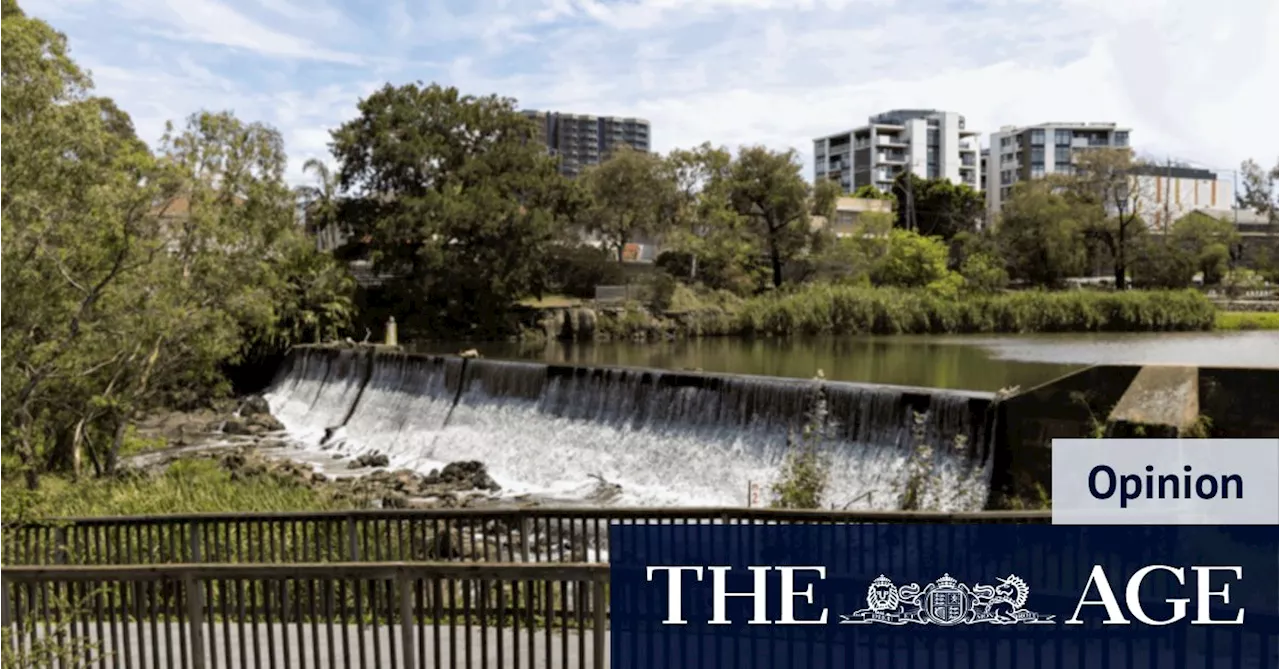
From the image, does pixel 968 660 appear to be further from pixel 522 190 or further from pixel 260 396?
pixel 522 190

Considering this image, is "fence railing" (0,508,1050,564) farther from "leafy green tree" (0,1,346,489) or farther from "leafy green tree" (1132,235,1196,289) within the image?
"leafy green tree" (1132,235,1196,289)

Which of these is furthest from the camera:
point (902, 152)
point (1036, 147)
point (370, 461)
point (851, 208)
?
point (902, 152)

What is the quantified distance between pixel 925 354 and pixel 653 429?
45.6 ft

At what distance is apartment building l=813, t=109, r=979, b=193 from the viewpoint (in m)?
95.8

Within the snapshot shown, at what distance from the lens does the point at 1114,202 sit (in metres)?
49.0

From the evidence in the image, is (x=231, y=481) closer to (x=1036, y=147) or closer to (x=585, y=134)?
(x=1036, y=147)

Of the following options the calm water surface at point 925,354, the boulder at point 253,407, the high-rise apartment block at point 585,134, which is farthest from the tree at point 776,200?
the high-rise apartment block at point 585,134

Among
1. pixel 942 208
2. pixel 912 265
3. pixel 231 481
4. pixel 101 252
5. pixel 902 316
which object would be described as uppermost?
pixel 942 208

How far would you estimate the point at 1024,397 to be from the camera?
12.6m

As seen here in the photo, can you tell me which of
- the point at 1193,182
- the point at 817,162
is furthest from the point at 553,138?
the point at 1193,182

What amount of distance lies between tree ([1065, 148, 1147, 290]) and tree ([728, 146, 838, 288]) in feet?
41.3

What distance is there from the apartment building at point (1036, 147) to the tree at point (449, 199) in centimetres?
5934

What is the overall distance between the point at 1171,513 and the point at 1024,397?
4.44 m

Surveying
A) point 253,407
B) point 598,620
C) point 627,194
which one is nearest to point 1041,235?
point 627,194
